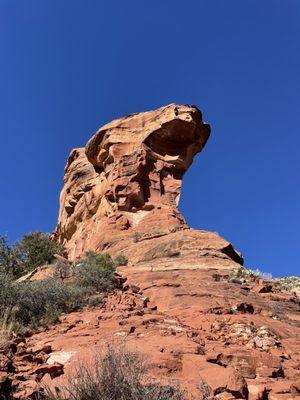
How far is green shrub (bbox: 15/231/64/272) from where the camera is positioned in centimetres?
2519

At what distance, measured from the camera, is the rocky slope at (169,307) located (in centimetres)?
592

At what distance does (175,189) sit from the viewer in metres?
28.3

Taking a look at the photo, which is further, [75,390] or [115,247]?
[115,247]

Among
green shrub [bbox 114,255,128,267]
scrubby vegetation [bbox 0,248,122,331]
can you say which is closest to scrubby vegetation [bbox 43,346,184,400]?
scrubby vegetation [bbox 0,248,122,331]

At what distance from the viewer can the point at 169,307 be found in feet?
35.4

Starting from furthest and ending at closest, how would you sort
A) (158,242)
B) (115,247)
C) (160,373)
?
(115,247) → (158,242) → (160,373)

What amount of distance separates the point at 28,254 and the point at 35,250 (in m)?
0.70

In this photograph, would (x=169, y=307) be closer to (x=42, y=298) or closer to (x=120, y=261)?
(x=42, y=298)

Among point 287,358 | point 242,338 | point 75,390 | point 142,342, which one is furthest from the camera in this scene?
point 242,338

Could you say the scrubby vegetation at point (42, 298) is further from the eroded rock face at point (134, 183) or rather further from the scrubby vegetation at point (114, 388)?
the eroded rock face at point (134, 183)

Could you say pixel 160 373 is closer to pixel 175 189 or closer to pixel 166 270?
pixel 166 270

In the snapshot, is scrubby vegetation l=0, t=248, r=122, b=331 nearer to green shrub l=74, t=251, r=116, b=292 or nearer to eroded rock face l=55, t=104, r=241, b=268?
green shrub l=74, t=251, r=116, b=292

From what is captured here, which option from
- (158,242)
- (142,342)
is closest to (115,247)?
(158,242)

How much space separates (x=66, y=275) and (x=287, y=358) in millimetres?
7726
